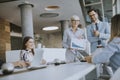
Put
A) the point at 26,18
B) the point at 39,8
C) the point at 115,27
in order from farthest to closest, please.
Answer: the point at 39,8 < the point at 26,18 < the point at 115,27

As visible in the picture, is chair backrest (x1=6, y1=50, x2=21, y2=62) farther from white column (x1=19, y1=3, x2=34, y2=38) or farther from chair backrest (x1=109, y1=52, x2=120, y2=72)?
white column (x1=19, y1=3, x2=34, y2=38)

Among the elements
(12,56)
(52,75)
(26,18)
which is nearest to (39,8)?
(26,18)

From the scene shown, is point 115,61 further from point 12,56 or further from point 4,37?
point 4,37

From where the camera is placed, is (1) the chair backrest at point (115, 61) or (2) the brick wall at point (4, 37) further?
(2) the brick wall at point (4, 37)

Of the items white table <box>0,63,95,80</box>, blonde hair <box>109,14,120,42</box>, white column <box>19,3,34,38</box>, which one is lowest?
white table <box>0,63,95,80</box>

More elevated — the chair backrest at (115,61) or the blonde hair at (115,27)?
the blonde hair at (115,27)

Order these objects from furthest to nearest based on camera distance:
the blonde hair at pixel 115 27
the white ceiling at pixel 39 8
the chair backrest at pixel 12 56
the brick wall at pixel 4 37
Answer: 1. the brick wall at pixel 4 37
2. the white ceiling at pixel 39 8
3. the chair backrest at pixel 12 56
4. the blonde hair at pixel 115 27

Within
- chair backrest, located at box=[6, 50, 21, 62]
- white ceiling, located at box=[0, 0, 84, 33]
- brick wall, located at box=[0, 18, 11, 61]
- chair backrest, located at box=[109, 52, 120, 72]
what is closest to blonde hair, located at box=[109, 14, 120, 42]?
chair backrest, located at box=[109, 52, 120, 72]

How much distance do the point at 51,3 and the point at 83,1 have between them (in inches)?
51.4

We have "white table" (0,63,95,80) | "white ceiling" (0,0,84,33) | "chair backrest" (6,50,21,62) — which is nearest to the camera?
"white table" (0,63,95,80)

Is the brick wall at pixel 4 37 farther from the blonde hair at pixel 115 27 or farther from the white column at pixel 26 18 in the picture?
the blonde hair at pixel 115 27

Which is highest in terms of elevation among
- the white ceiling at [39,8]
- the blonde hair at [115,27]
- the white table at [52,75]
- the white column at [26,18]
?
the white ceiling at [39,8]


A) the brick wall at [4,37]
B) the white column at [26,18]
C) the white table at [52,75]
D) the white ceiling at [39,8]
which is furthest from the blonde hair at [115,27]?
the brick wall at [4,37]

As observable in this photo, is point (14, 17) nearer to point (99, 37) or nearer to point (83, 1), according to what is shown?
point (83, 1)
